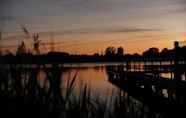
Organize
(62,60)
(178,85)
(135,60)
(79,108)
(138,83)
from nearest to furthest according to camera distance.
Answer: (79,108), (62,60), (178,85), (138,83), (135,60)

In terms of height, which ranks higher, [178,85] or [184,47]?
[184,47]

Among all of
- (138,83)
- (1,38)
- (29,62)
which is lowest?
(138,83)

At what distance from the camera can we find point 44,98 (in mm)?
4352

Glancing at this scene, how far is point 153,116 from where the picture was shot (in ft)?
16.6

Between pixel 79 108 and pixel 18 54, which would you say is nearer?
pixel 79 108

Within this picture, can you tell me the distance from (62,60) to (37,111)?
1.43 m

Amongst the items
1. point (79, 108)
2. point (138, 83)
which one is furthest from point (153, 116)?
point (138, 83)

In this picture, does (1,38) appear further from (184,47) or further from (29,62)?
(184,47)

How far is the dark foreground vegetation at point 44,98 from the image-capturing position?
4216mm

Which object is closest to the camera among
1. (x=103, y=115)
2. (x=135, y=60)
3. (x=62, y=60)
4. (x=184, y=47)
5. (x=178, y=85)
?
(x=103, y=115)

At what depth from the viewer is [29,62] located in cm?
489

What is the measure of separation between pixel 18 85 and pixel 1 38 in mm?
720

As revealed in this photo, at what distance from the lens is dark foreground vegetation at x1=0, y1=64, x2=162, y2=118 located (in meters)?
4.22

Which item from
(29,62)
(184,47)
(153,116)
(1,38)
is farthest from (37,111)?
(184,47)
